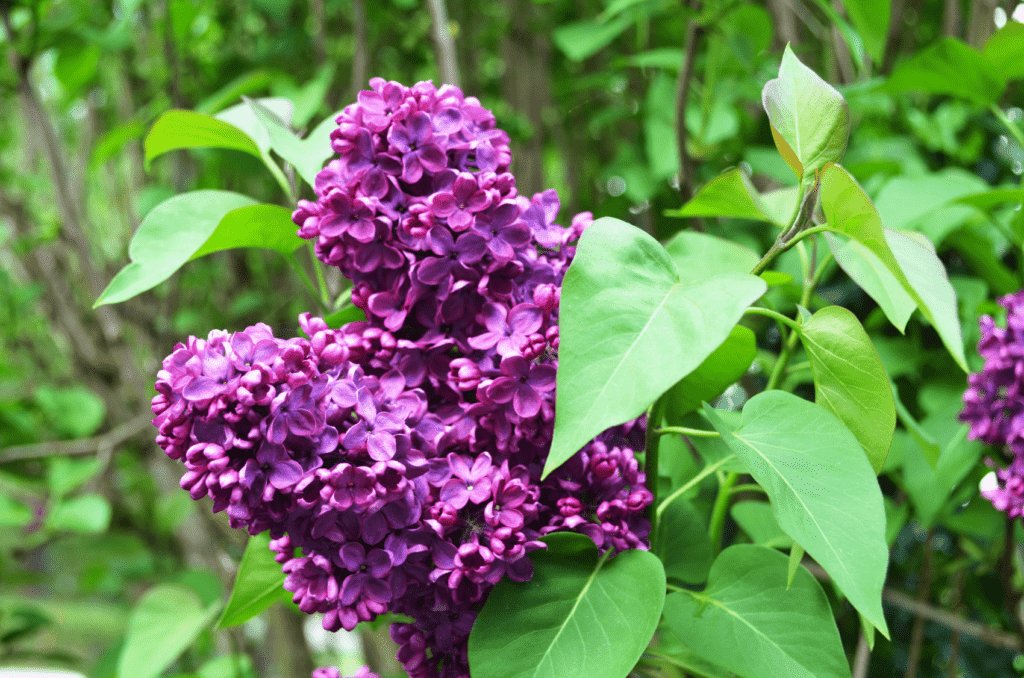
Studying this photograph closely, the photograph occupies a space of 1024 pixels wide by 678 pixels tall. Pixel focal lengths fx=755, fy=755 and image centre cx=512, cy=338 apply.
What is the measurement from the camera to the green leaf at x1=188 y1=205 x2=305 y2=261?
0.41 metres

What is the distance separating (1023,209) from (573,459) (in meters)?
0.49

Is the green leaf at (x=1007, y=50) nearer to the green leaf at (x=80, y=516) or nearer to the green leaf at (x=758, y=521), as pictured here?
the green leaf at (x=758, y=521)

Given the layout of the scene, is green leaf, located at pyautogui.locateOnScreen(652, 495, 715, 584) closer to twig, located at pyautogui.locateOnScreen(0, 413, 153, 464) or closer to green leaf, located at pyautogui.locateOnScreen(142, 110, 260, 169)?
green leaf, located at pyautogui.locateOnScreen(142, 110, 260, 169)

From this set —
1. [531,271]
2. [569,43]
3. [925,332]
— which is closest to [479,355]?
[531,271]

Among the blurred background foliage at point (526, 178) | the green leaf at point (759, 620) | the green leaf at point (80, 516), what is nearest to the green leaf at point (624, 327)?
the green leaf at point (759, 620)

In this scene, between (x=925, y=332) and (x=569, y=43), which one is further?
(x=569, y=43)

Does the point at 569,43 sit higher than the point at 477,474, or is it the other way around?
the point at 569,43

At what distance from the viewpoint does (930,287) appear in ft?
0.89

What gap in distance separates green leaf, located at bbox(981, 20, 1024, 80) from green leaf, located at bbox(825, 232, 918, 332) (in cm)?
40

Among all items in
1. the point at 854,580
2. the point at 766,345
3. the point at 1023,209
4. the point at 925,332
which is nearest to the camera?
the point at 854,580

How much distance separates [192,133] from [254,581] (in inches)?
10.8

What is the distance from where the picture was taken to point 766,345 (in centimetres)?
86

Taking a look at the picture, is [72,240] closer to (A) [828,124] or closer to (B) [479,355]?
(B) [479,355]

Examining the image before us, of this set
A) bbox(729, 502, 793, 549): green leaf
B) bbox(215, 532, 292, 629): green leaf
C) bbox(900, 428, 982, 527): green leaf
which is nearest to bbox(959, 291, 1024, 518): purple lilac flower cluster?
bbox(900, 428, 982, 527): green leaf
